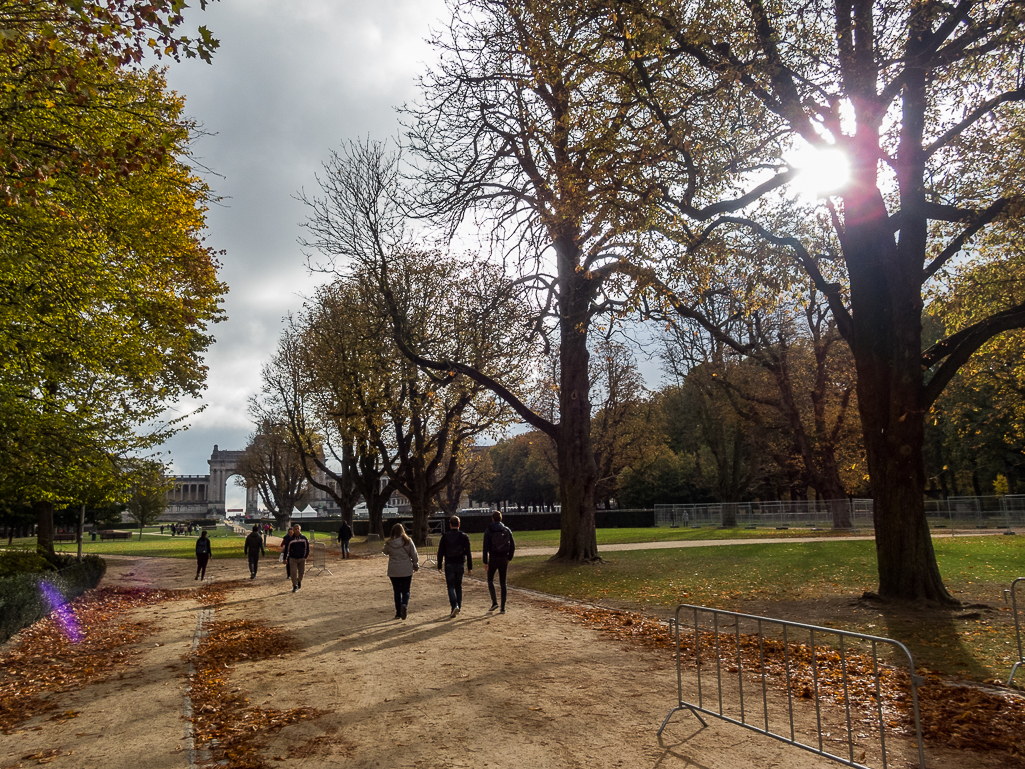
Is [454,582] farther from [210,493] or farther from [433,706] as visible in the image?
[210,493]

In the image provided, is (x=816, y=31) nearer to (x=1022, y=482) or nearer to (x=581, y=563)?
(x=581, y=563)

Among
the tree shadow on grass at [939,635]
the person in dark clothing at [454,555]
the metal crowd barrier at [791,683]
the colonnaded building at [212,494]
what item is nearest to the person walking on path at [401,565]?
the person in dark clothing at [454,555]

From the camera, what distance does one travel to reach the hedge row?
10.6m

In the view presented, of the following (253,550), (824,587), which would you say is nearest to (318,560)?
(253,550)

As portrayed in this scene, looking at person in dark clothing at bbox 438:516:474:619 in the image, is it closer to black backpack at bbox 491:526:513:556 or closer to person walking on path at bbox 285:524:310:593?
black backpack at bbox 491:526:513:556

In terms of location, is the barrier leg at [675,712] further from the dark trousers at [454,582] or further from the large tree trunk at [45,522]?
the large tree trunk at [45,522]

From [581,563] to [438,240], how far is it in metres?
10.1

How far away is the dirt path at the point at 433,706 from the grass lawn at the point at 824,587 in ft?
9.75

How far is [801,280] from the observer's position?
14.5 meters

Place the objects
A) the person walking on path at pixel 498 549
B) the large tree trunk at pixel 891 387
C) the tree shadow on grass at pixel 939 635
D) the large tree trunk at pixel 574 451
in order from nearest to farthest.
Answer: the tree shadow on grass at pixel 939 635
the large tree trunk at pixel 891 387
the person walking on path at pixel 498 549
the large tree trunk at pixel 574 451


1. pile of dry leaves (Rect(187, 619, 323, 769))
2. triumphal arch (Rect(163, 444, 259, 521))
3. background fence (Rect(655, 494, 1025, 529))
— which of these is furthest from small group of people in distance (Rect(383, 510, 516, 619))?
triumphal arch (Rect(163, 444, 259, 521))

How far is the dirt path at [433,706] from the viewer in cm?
514

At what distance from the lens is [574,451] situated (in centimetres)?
2030

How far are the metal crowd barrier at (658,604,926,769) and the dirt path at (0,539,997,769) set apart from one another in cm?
20
